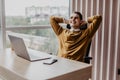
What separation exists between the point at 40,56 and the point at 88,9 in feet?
4.87

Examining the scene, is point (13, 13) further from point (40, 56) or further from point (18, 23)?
point (40, 56)

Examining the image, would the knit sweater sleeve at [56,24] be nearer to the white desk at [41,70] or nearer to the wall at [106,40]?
the wall at [106,40]

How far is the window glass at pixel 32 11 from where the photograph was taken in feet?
9.04

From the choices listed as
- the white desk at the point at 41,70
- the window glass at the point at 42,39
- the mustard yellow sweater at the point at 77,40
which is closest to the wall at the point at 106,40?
the mustard yellow sweater at the point at 77,40

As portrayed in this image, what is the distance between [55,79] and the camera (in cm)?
138

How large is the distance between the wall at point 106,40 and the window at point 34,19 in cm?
53

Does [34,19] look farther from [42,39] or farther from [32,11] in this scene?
[42,39]

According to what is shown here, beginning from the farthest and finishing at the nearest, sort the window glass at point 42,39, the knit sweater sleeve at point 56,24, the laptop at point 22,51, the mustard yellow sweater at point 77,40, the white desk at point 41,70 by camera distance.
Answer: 1. the window glass at point 42,39
2. the knit sweater sleeve at point 56,24
3. the mustard yellow sweater at point 77,40
4. the laptop at point 22,51
5. the white desk at point 41,70

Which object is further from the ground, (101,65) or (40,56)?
(40,56)

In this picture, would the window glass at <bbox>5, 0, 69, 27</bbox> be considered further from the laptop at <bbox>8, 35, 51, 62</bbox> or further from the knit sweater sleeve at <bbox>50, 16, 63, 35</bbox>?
the laptop at <bbox>8, 35, 51, 62</bbox>

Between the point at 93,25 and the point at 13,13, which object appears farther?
the point at 13,13

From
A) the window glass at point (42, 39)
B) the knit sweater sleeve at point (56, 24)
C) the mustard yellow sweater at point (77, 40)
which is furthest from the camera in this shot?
the window glass at point (42, 39)

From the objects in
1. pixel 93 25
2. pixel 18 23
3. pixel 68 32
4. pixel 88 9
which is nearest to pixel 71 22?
pixel 68 32

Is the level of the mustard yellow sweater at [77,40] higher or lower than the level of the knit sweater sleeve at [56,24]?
lower
